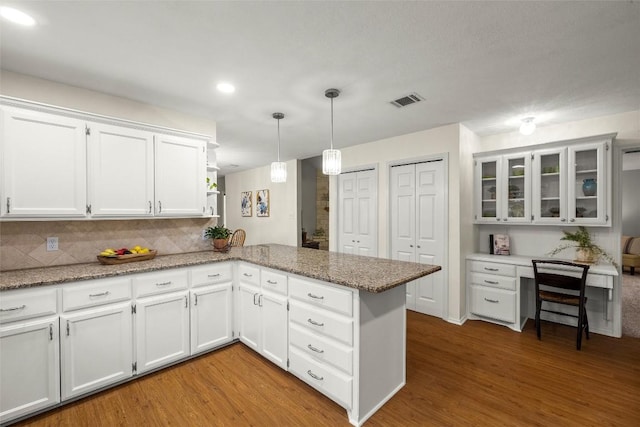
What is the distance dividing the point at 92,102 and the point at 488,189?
15.1 feet

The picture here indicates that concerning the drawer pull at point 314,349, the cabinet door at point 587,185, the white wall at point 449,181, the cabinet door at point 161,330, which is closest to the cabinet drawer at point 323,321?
the drawer pull at point 314,349

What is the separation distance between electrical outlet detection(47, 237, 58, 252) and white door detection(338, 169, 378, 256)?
3.60 m

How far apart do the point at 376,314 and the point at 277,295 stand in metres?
0.88

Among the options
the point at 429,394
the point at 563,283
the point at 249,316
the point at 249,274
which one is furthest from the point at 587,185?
the point at 249,316

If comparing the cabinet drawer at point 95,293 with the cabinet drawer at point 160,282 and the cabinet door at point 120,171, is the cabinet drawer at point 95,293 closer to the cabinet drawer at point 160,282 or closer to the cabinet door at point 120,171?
the cabinet drawer at point 160,282

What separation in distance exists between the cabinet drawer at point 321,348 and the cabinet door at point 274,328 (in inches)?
4.7

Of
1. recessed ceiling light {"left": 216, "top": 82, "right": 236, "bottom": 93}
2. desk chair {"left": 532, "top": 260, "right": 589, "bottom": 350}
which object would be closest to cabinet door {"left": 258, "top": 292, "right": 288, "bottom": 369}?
recessed ceiling light {"left": 216, "top": 82, "right": 236, "bottom": 93}

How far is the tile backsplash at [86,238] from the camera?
229 cm

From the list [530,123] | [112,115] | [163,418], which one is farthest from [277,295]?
[530,123]

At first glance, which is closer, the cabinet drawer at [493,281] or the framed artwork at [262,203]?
the cabinet drawer at [493,281]

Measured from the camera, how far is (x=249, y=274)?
2740 mm

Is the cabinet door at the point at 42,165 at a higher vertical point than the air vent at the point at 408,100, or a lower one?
lower

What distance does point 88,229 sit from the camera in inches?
103

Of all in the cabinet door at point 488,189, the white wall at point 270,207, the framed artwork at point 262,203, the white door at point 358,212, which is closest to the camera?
the cabinet door at point 488,189
